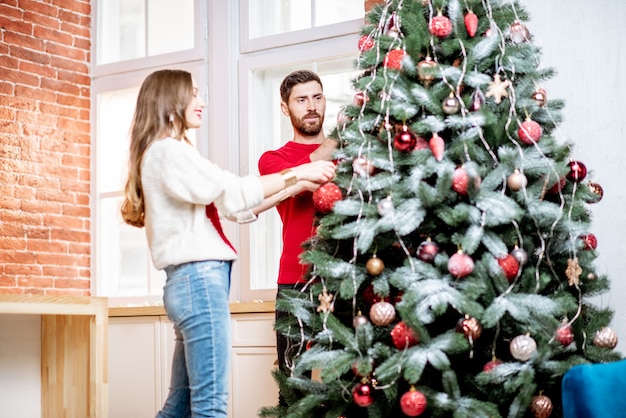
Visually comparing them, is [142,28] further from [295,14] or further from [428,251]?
[428,251]

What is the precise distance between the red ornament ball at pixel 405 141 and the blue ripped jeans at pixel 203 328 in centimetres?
65

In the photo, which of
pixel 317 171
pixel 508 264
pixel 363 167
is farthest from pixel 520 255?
pixel 317 171

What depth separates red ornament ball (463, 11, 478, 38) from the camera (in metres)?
2.71

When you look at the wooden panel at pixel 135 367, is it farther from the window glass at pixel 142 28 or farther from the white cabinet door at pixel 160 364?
the window glass at pixel 142 28

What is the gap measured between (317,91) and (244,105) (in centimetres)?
122

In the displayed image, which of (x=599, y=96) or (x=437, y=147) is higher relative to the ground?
(x=599, y=96)

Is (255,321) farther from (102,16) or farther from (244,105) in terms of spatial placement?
(102,16)

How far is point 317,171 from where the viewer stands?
2.73 meters

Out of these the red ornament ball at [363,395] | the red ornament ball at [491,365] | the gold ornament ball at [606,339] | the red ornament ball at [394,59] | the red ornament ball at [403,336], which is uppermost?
the red ornament ball at [394,59]

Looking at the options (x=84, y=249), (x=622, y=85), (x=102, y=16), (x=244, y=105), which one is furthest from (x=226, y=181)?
(x=102, y=16)

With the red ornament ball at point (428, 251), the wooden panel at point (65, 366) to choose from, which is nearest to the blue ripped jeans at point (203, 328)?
the red ornament ball at point (428, 251)

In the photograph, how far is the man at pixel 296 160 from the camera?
320 centimetres

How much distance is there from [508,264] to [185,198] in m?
0.94

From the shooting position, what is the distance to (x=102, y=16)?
17.6 ft
